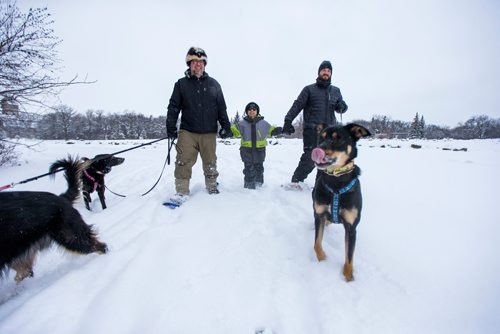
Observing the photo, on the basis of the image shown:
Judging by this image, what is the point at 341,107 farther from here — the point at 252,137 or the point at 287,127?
the point at 252,137

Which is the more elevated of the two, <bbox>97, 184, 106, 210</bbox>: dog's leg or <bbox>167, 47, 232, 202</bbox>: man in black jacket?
<bbox>167, 47, 232, 202</bbox>: man in black jacket

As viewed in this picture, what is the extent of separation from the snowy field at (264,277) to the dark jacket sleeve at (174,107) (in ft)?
5.42

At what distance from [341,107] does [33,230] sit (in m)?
4.91

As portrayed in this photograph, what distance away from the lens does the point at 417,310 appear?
1.84m

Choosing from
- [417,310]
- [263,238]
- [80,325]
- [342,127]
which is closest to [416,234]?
[417,310]

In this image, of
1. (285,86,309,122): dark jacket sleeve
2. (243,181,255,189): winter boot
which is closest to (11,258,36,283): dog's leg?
(243,181,255,189): winter boot

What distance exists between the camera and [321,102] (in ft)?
15.8

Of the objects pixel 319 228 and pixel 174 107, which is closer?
pixel 319 228

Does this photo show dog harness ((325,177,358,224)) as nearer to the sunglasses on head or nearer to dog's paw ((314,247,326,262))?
dog's paw ((314,247,326,262))

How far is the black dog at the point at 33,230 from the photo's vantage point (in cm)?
188

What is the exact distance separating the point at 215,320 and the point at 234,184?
4154 mm

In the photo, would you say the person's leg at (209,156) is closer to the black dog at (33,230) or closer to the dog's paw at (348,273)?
the black dog at (33,230)

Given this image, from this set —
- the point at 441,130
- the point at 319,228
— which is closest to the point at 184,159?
the point at 319,228

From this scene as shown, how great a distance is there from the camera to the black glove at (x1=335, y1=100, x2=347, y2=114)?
15.5 feet
